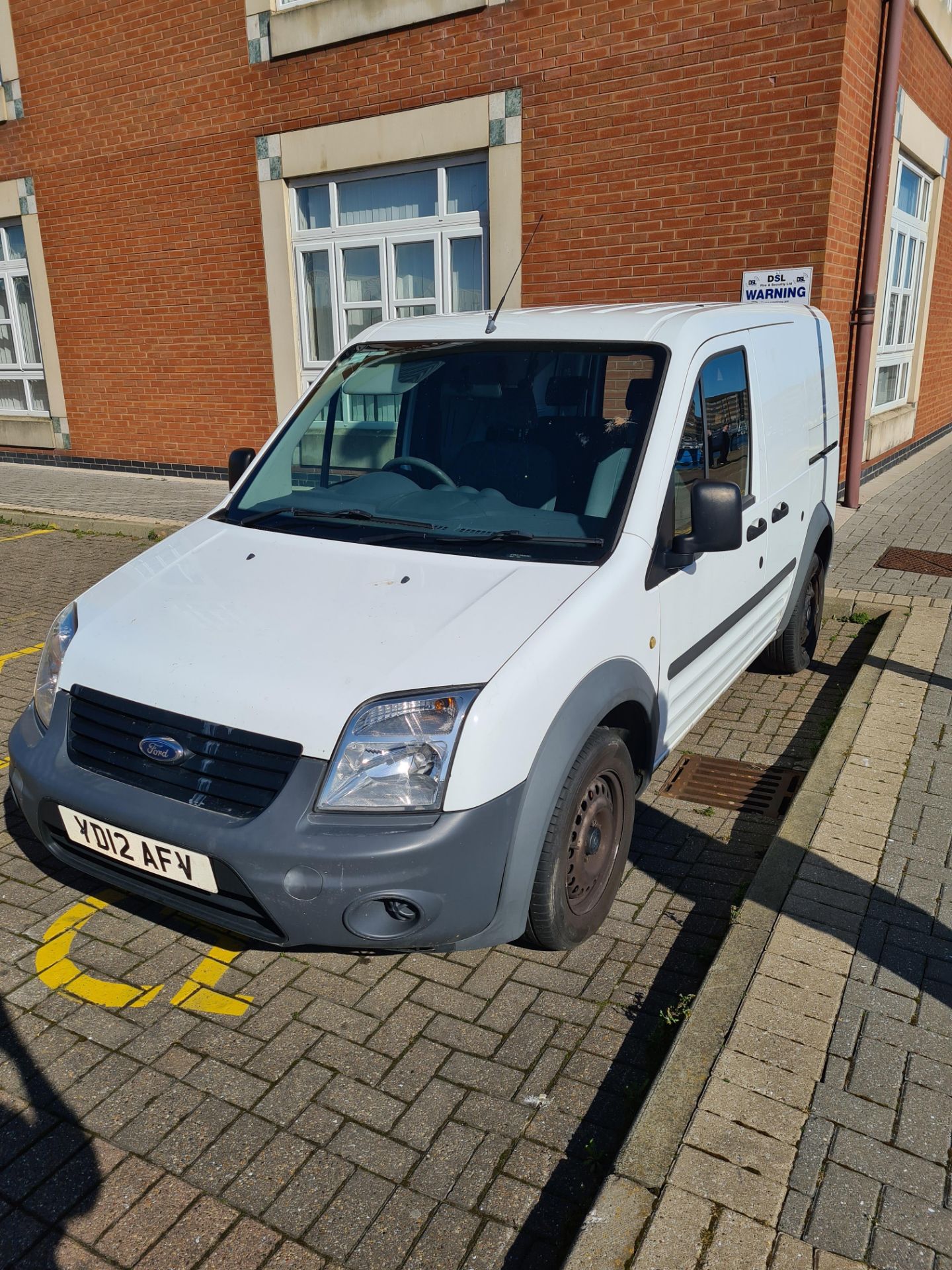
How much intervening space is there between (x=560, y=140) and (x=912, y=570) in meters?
5.11

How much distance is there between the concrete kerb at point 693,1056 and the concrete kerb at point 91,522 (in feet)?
23.6

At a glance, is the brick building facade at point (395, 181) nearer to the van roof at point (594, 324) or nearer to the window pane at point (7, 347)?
the window pane at point (7, 347)

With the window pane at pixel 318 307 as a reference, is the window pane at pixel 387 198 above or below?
above

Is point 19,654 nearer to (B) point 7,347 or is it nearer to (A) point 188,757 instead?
(A) point 188,757

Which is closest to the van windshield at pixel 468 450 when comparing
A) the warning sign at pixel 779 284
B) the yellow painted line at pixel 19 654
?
the yellow painted line at pixel 19 654

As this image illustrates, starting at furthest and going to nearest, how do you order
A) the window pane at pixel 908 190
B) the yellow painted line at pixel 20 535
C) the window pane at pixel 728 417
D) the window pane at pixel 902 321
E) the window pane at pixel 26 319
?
the window pane at pixel 26 319 < the window pane at pixel 902 321 < the window pane at pixel 908 190 < the yellow painted line at pixel 20 535 < the window pane at pixel 728 417

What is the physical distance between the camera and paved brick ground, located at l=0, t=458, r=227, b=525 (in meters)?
10.6

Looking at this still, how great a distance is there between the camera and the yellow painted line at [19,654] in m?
6.07

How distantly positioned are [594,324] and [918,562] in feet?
16.7

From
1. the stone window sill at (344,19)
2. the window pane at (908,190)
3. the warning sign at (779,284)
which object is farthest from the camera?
the window pane at (908,190)

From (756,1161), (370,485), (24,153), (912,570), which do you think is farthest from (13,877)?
Answer: (24,153)

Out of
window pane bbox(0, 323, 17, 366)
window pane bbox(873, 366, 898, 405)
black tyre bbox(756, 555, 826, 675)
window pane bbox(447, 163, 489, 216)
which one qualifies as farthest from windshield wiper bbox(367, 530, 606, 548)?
window pane bbox(0, 323, 17, 366)

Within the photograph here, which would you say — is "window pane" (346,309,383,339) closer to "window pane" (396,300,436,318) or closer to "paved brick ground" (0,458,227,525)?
"window pane" (396,300,436,318)

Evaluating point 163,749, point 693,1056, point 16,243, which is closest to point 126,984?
point 163,749
